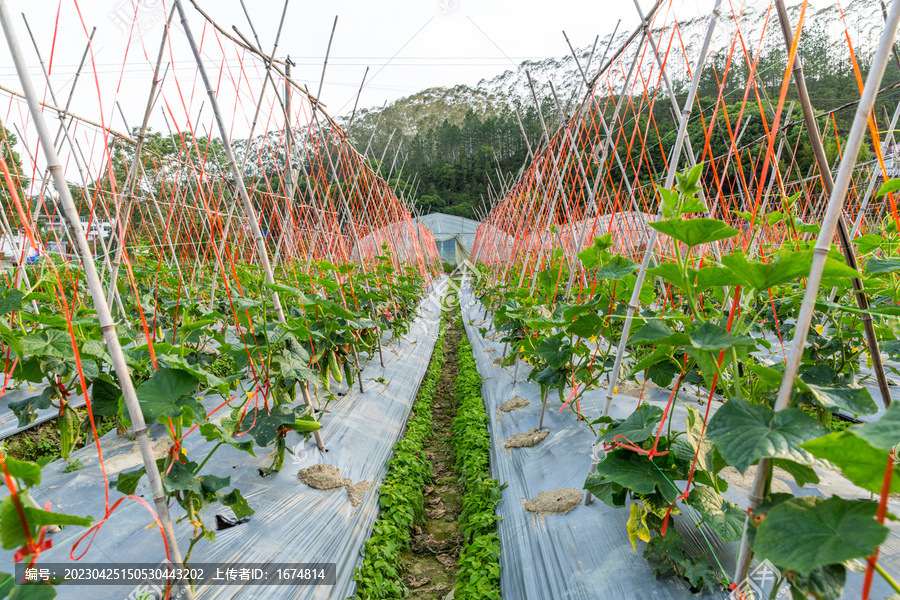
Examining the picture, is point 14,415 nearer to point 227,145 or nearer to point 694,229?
point 227,145

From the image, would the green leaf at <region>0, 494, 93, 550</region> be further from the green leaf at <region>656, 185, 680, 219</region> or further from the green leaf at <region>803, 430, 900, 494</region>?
the green leaf at <region>656, 185, 680, 219</region>

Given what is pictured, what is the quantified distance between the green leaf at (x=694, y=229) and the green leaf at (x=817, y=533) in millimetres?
675

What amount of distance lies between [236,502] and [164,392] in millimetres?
651

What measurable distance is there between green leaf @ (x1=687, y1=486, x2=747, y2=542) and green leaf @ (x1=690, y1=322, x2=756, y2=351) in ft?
2.07

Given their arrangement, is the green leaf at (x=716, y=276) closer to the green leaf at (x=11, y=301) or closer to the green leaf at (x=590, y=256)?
the green leaf at (x=590, y=256)

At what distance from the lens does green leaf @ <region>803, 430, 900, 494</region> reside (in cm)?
75

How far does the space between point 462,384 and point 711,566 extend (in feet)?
12.6

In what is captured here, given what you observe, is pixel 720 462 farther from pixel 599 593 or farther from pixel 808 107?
pixel 808 107

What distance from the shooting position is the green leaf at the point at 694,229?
47.4 inches

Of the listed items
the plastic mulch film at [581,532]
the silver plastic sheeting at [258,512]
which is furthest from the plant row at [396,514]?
the plastic mulch film at [581,532]

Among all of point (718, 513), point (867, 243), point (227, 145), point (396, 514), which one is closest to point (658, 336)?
point (718, 513)

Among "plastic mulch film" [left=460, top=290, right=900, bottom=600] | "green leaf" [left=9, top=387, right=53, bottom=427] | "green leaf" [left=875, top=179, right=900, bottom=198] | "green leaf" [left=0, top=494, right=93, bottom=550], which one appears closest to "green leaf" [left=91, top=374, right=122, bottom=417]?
"green leaf" [left=9, top=387, right=53, bottom=427]

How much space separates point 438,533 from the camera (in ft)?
9.53

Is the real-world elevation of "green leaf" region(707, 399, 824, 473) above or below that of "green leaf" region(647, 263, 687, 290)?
below
